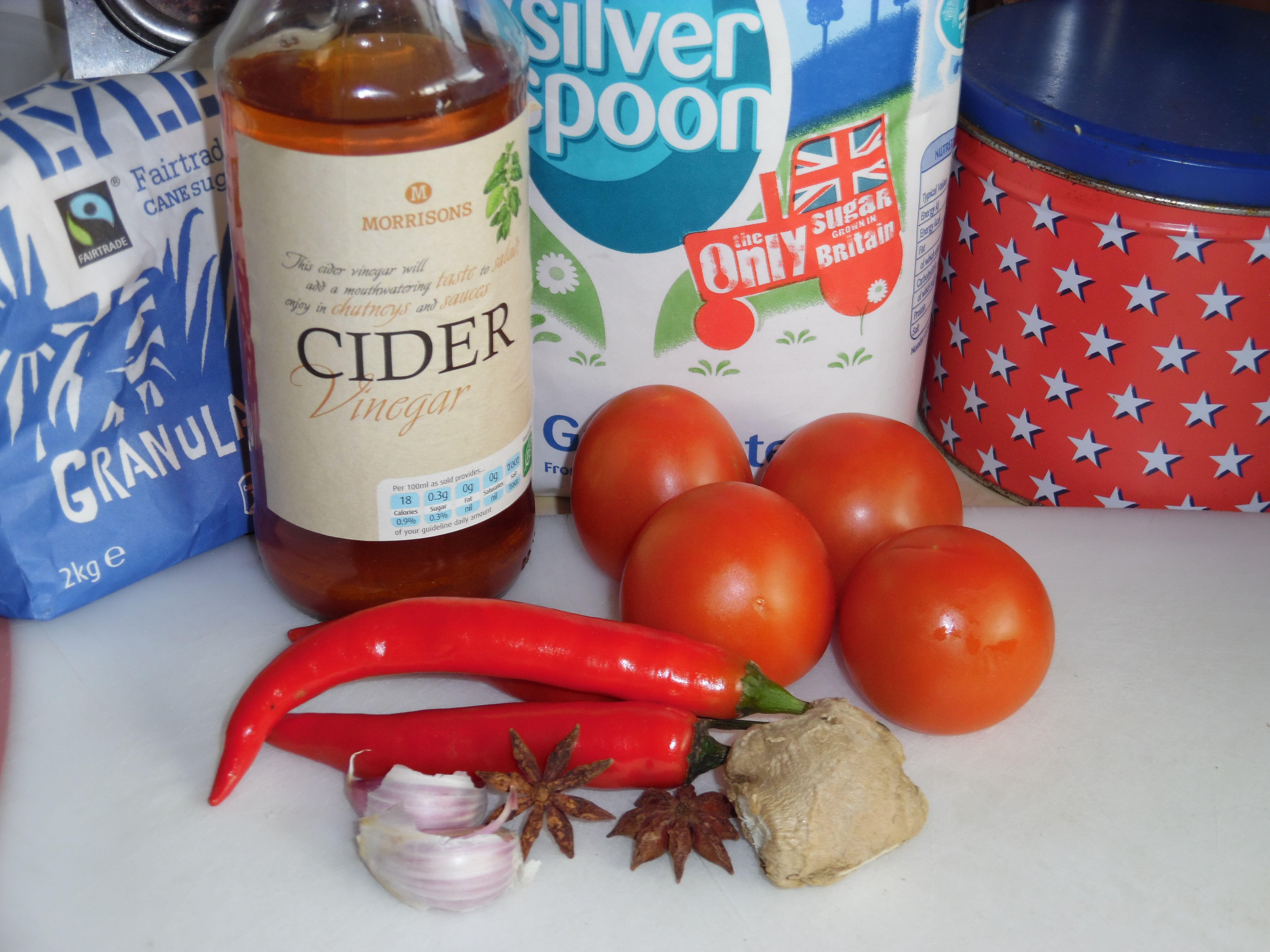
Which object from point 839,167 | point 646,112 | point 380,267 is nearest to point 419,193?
point 380,267

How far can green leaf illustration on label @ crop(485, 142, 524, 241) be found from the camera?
0.72 metres

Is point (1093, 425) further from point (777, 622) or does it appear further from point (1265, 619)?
point (777, 622)

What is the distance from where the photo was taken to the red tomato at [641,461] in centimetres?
86

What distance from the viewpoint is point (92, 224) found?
767 millimetres

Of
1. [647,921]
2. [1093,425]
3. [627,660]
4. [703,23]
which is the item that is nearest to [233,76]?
[703,23]

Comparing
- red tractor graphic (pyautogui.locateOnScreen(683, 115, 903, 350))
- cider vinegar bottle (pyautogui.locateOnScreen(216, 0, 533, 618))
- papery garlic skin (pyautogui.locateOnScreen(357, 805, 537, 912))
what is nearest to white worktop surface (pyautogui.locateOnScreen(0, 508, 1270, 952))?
papery garlic skin (pyautogui.locateOnScreen(357, 805, 537, 912))

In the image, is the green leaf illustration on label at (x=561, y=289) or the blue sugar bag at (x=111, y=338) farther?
the green leaf illustration on label at (x=561, y=289)

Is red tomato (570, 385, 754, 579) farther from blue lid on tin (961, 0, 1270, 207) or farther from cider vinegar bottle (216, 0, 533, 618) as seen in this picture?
blue lid on tin (961, 0, 1270, 207)

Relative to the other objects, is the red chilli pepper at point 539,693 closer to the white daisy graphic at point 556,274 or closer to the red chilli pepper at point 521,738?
the red chilli pepper at point 521,738

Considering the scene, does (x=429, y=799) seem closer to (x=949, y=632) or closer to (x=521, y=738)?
(x=521, y=738)

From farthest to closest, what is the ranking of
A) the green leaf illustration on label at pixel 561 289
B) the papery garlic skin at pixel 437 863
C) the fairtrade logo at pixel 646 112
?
1. the green leaf illustration on label at pixel 561 289
2. the fairtrade logo at pixel 646 112
3. the papery garlic skin at pixel 437 863

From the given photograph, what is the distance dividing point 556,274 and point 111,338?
0.99ft

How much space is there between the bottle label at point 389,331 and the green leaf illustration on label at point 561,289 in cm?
6

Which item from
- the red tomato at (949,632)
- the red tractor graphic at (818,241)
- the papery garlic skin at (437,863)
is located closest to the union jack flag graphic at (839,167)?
the red tractor graphic at (818,241)
